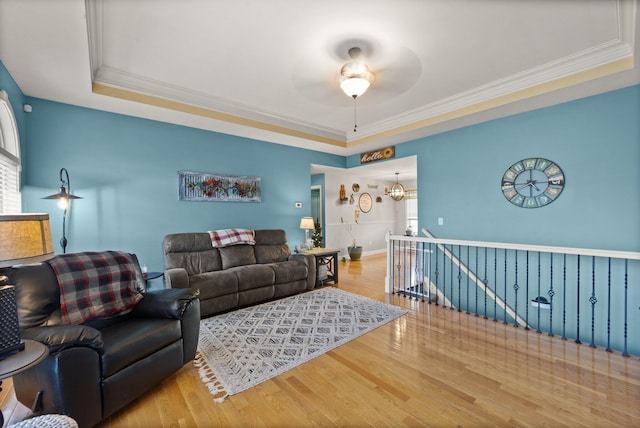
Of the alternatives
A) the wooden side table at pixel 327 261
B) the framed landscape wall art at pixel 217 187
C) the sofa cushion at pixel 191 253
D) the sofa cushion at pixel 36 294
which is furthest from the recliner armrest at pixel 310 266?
the sofa cushion at pixel 36 294

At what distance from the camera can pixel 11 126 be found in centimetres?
273

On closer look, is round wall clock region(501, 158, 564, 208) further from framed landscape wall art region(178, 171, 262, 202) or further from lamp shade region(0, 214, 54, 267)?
lamp shade region(0, 214, 54, 267)

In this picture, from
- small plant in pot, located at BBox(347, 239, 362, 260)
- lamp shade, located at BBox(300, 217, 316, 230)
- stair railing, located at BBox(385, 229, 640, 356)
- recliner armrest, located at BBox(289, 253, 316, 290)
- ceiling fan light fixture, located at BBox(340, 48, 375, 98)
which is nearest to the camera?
ceiling fan light fixture, located at BBox(340, 48, 375, 98)

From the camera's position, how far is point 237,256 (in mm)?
4176

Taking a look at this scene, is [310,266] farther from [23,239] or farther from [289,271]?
[23,239]

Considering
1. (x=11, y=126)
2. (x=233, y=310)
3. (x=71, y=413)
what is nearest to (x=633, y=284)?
(x=233, y=310)

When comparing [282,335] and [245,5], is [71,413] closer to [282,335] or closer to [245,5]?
[282,335]

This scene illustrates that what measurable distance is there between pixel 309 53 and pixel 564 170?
3.43 metres

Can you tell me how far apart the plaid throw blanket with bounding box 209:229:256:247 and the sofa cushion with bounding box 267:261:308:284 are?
609 millimetres

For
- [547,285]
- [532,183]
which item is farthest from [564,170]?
[547,285]

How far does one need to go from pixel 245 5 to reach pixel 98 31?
1.34 meters

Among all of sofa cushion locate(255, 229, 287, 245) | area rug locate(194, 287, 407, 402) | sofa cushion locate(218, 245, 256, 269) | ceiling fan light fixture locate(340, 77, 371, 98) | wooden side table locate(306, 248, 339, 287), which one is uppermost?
ceiling fan light fixture locate(340, 77, 371, 98)

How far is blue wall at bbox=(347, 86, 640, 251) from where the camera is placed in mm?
3006

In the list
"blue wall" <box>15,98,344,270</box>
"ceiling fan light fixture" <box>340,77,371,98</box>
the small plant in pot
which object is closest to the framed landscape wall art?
"blue wall" <box>15,98,344,270</box>
